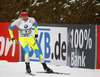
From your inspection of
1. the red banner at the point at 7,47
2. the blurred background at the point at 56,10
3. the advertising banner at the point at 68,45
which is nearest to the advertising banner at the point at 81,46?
the advertising banner at the point at 68,45

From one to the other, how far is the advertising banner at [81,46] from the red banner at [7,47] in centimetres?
195

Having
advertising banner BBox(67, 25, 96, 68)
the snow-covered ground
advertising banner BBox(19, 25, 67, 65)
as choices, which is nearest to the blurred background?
advertising banner BBox(19, 25, 67, 65)

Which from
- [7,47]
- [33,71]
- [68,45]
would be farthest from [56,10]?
[33,71]

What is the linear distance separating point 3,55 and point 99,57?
3.38 m

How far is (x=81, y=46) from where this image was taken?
8.86m

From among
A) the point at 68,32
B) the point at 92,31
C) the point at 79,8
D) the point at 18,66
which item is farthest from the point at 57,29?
the point at 79,8

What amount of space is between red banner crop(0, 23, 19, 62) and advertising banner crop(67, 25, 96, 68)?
1947 mm

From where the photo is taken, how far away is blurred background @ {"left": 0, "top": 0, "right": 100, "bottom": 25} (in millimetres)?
11906

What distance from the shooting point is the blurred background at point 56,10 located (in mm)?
11906

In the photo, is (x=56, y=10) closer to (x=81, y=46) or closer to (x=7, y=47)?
(x=7, y=47)

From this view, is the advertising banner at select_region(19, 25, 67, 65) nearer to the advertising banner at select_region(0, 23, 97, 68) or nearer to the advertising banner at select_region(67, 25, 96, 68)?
the advertising banner at select_region(0, 23, 97, 68)

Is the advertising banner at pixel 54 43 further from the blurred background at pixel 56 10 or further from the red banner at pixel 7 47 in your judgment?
the blurred background at pixel 56 10

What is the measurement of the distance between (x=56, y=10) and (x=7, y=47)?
3.62 meters

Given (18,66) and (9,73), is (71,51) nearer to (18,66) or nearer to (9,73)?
(18,66)
